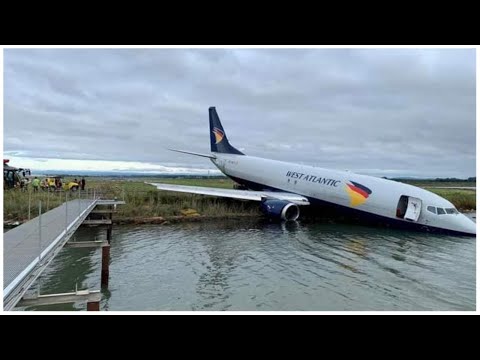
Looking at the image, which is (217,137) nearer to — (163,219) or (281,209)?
(163,219)

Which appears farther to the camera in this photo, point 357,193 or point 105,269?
point 357,193

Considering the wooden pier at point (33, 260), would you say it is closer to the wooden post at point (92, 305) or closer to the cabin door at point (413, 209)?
the wooden post at point (92, 305)

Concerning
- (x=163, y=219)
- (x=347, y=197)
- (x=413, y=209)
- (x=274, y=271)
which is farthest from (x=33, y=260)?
(x=413, y=209)

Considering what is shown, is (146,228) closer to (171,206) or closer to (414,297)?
(171,206)

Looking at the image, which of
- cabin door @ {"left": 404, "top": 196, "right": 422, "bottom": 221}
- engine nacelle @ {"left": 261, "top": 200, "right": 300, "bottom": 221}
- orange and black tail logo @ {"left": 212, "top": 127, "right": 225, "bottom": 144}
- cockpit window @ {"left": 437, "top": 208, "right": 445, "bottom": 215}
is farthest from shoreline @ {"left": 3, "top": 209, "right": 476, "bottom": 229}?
orange and black tail logo @ {"left": 212, "top": 127, "right": 225, "bottom": 144}

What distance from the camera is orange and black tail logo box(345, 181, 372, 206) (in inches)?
856

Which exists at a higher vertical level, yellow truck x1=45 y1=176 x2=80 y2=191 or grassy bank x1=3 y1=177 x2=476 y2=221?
yellow truck x1=45 y1=176 x2=80 y2=191

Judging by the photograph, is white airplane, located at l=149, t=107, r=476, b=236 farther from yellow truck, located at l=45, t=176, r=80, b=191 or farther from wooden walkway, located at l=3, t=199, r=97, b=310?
wooden walkway, located at l=3, t=199, r=97, b=310

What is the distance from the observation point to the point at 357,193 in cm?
2206

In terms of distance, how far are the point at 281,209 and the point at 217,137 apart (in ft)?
58.5

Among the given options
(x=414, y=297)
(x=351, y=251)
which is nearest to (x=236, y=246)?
(x=351, y=251)

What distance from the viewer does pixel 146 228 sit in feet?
69.9

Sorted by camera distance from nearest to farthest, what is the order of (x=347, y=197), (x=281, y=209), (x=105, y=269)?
(x=105, y=269)
(x=347, y=197)
(x=281, y=209)

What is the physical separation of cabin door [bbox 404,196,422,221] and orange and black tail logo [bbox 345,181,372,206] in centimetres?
229
